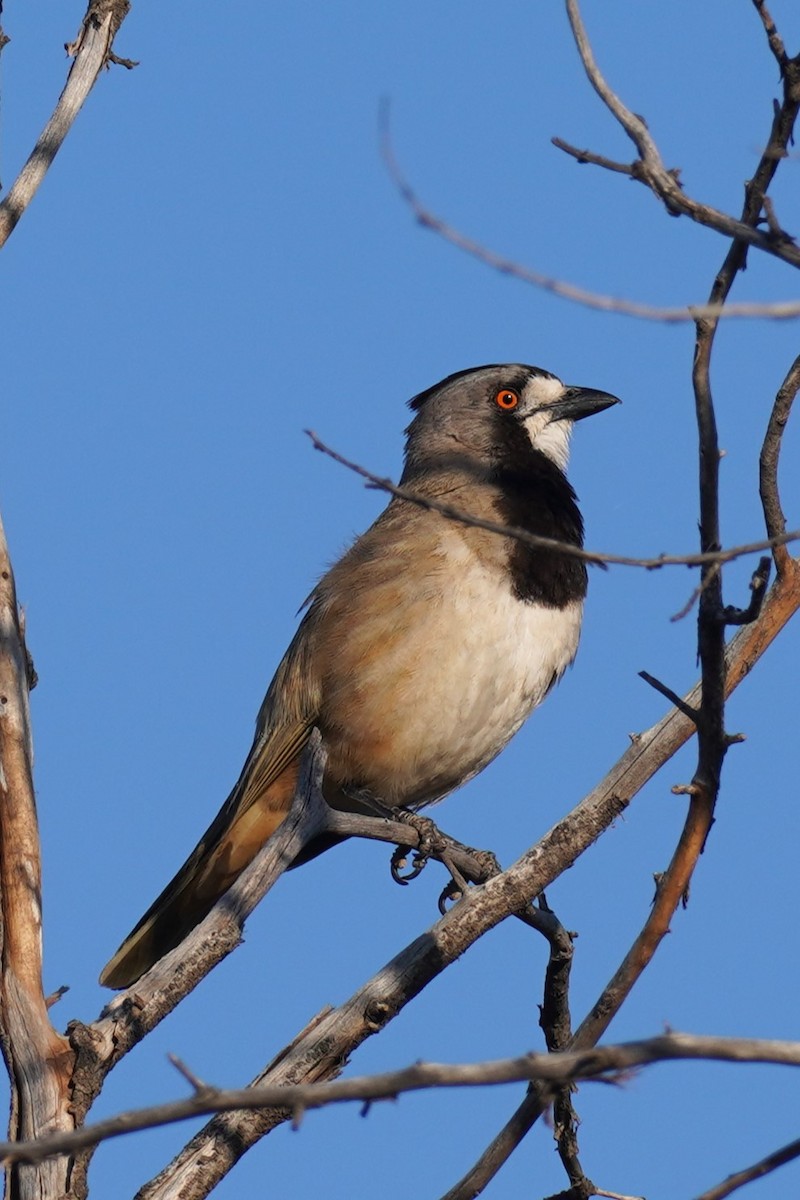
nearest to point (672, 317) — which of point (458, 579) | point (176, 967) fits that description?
→ point (176, 967)

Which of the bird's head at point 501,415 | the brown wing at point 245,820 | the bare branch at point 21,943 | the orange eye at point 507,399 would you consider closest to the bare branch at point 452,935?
the bare branch at point 21,943

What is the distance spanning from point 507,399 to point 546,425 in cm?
27

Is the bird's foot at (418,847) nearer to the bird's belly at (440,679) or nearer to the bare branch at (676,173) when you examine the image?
the bird's belly at (440,679)

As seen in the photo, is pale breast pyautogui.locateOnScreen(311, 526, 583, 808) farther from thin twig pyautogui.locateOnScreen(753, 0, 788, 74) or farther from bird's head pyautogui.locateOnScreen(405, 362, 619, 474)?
thin twig pyautogui.locateOnScreen(753, 0, 788, 74)

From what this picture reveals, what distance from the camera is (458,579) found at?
21.9 feet

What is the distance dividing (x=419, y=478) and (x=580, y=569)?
108 cm

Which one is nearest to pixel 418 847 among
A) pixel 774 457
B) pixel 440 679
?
pixel 440 679

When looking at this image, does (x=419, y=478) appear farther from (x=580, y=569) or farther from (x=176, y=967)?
(x=176, y=967)

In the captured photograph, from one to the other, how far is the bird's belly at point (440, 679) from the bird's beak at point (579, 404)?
1.32 meters

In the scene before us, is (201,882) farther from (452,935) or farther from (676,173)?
(676,173)

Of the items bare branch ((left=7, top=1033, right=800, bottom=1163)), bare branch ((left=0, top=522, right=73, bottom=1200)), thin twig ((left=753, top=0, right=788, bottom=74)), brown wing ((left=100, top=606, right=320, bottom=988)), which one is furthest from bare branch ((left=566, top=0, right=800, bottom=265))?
brown wing ((left=100, top=606, right=320, bottom=988))

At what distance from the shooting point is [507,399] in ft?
26.2

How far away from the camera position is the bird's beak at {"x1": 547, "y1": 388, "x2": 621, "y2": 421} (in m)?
7.89

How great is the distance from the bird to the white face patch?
0.20m
